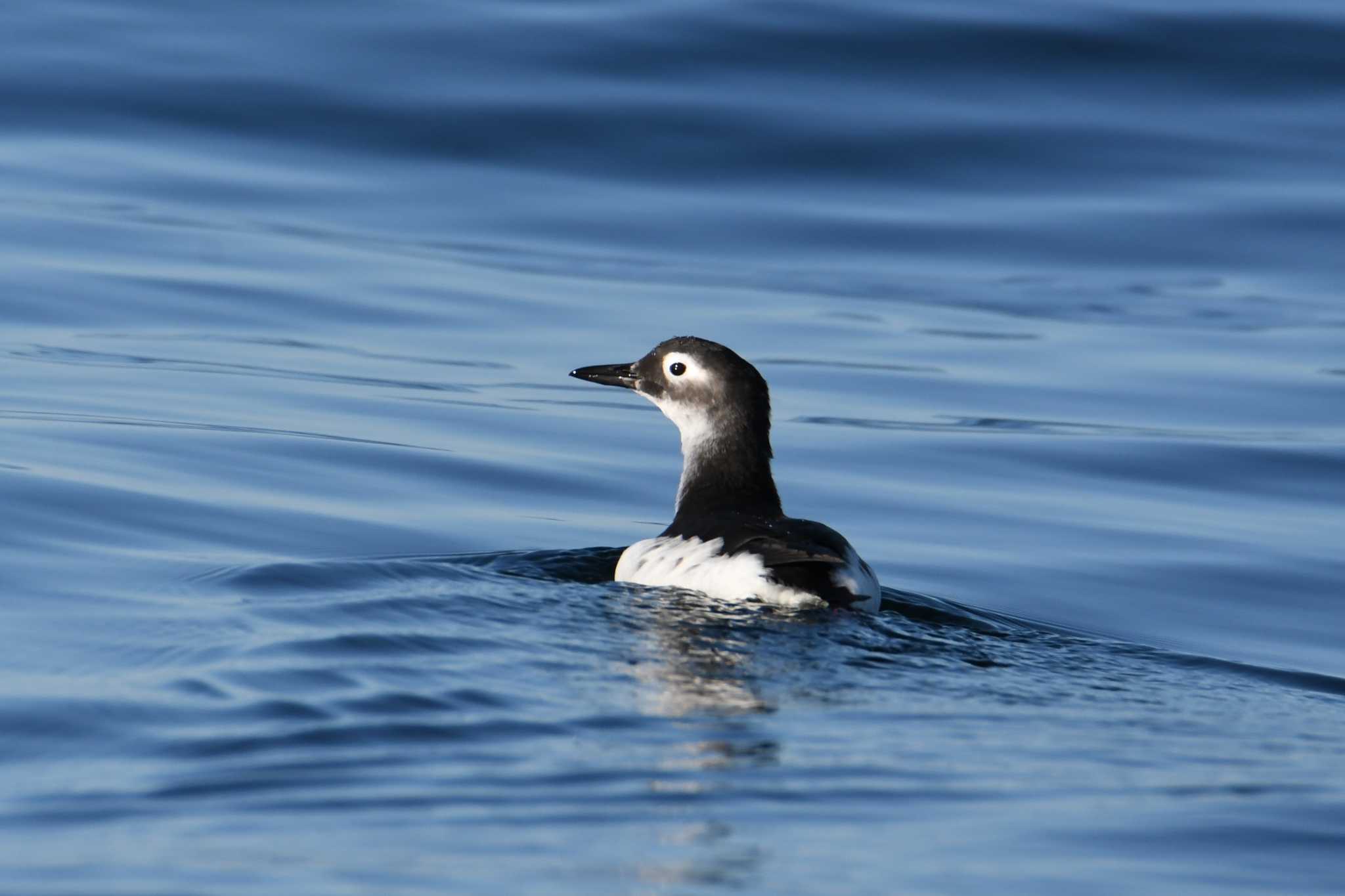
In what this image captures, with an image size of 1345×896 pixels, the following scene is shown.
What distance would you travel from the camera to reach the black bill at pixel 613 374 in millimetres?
9789

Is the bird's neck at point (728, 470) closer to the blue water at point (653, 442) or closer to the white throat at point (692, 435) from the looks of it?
the white throat at point (692, 435)

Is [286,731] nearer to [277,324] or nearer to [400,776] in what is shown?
[400,776]

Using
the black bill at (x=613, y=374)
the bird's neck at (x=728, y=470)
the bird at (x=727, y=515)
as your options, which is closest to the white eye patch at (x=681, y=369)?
the bird at (x=727, y=515)

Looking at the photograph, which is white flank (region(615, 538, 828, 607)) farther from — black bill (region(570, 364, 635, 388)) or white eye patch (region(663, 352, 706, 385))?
black bill (region(570, 364, 635, 388))

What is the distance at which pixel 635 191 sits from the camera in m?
19.2

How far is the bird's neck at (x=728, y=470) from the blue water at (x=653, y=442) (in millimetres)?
697

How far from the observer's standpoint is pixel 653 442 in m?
12.3

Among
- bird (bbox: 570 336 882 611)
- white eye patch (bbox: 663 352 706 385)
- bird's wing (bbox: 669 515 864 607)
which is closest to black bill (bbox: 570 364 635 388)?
bird (bbox: 570 336 882 611)

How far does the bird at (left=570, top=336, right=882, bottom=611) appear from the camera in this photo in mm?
7457

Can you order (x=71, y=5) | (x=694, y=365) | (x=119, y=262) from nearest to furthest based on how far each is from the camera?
1. (x=694, y=365)
2. (x=119, y=262)
3. (x=71, y=5)

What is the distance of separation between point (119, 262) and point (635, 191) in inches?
217

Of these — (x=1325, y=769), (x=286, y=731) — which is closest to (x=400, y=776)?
(x=286, y=731)

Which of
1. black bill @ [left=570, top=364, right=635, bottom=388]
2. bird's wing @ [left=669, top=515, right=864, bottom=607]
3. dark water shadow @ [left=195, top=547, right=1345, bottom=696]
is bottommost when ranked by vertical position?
dark water shadow @ [left=195, top=547, right=1345, bottom=696]

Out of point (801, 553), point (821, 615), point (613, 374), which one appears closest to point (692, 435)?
point (613, 374)
